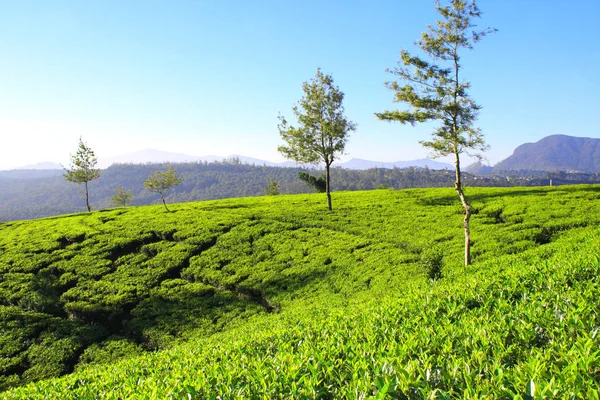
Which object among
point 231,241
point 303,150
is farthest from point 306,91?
point 231,241

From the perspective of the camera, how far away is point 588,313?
4.99 metres

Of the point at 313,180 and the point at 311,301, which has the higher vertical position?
the point at 313,180

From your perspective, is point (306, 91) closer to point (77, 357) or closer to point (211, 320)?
point (211, 320)

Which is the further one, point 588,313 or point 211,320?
point 211,320

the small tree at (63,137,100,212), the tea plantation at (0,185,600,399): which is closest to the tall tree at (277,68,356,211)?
the tea plantation at (0,185,600,399)

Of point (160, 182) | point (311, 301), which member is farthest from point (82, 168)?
point (311, 301)

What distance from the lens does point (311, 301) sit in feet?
60.8

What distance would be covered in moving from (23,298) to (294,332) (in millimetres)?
23121

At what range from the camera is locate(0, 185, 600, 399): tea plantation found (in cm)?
435

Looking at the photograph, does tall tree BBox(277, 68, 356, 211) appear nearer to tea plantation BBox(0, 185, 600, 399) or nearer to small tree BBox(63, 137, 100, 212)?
tea plantation BBox(0, 185, 600, 399)

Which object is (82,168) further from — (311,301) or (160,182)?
Answer: (311,301)

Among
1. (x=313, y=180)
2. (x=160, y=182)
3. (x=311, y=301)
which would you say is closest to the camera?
(x=311, y=301)

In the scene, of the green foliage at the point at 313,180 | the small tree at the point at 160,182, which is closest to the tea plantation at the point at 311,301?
the small tree at the point at 160,182

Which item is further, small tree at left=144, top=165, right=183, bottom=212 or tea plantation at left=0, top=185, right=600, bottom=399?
small tree at left=144, top=165, right=183, bottom=212
